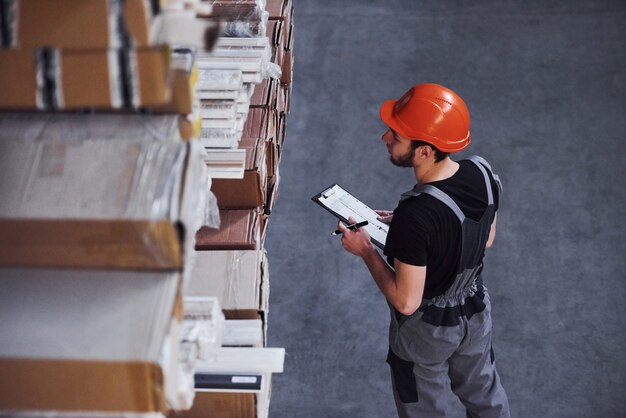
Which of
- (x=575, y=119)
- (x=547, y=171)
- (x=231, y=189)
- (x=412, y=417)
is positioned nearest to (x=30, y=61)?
(x=231, y=189)

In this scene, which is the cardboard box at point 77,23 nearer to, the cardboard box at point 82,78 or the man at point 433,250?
the cardboard box at point 82,78

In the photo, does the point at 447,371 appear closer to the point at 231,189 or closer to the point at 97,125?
the point at 231,189

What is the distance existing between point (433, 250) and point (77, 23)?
201cm

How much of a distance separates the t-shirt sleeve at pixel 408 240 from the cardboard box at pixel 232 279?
1.87 feet

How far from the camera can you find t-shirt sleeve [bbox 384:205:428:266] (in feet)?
9.95

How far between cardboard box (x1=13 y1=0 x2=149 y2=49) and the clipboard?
7.55 ft

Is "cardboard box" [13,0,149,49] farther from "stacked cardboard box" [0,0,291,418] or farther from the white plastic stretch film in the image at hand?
the white plastic stretch film

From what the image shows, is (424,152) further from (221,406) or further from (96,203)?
(96,203)

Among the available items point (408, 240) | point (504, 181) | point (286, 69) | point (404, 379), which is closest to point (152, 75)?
point (408, 240)

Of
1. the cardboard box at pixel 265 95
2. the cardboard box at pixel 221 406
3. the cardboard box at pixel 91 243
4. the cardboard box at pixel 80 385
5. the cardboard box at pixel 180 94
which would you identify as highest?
the cardboard box at pixel 180 94

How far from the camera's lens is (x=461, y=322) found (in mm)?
3445

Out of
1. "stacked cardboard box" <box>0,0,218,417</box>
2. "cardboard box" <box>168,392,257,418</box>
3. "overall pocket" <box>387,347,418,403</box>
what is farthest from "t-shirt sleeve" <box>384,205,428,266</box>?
"stacked cardboard box" <box>0,0,218,417</box>

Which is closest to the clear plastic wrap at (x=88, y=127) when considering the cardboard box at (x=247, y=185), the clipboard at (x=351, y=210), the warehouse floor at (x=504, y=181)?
the cardboard box at (x=247, y=185)

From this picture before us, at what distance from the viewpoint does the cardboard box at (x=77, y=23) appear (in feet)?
4.61
